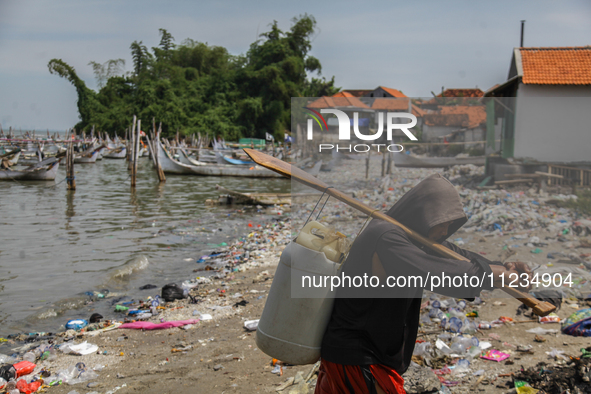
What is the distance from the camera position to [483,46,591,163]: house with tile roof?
37.7 ft

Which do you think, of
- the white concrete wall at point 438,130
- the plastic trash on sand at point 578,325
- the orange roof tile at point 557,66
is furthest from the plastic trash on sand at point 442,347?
the white concrete wall at point 438,130

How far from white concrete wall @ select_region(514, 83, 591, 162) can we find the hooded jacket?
38.5 feet

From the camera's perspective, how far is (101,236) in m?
10.3

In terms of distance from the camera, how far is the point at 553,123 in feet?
39.4

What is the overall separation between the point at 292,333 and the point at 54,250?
28.8ft

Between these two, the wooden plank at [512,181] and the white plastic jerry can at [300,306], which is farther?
the wooden plank at [512,181]

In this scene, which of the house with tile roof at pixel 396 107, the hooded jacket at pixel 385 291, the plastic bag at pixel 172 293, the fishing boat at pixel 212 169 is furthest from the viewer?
the fishing boat at pixel 212 169

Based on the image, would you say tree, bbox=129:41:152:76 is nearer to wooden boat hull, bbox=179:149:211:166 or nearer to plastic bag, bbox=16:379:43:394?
wooden boat hull, bbox=179:149:211:166

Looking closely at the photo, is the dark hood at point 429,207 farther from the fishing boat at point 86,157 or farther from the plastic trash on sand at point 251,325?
the fishing boat at point 86,157

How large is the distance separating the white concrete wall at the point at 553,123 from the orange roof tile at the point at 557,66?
22 cm

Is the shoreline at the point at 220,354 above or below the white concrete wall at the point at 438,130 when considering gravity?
below

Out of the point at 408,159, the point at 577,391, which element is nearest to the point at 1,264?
the point at 577,391

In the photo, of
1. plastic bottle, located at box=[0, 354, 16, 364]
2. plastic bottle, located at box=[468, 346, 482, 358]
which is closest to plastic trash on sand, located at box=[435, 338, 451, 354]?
plastic bottle, located at box=[468, 346, 482, 358]

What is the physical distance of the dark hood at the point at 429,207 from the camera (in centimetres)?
159
